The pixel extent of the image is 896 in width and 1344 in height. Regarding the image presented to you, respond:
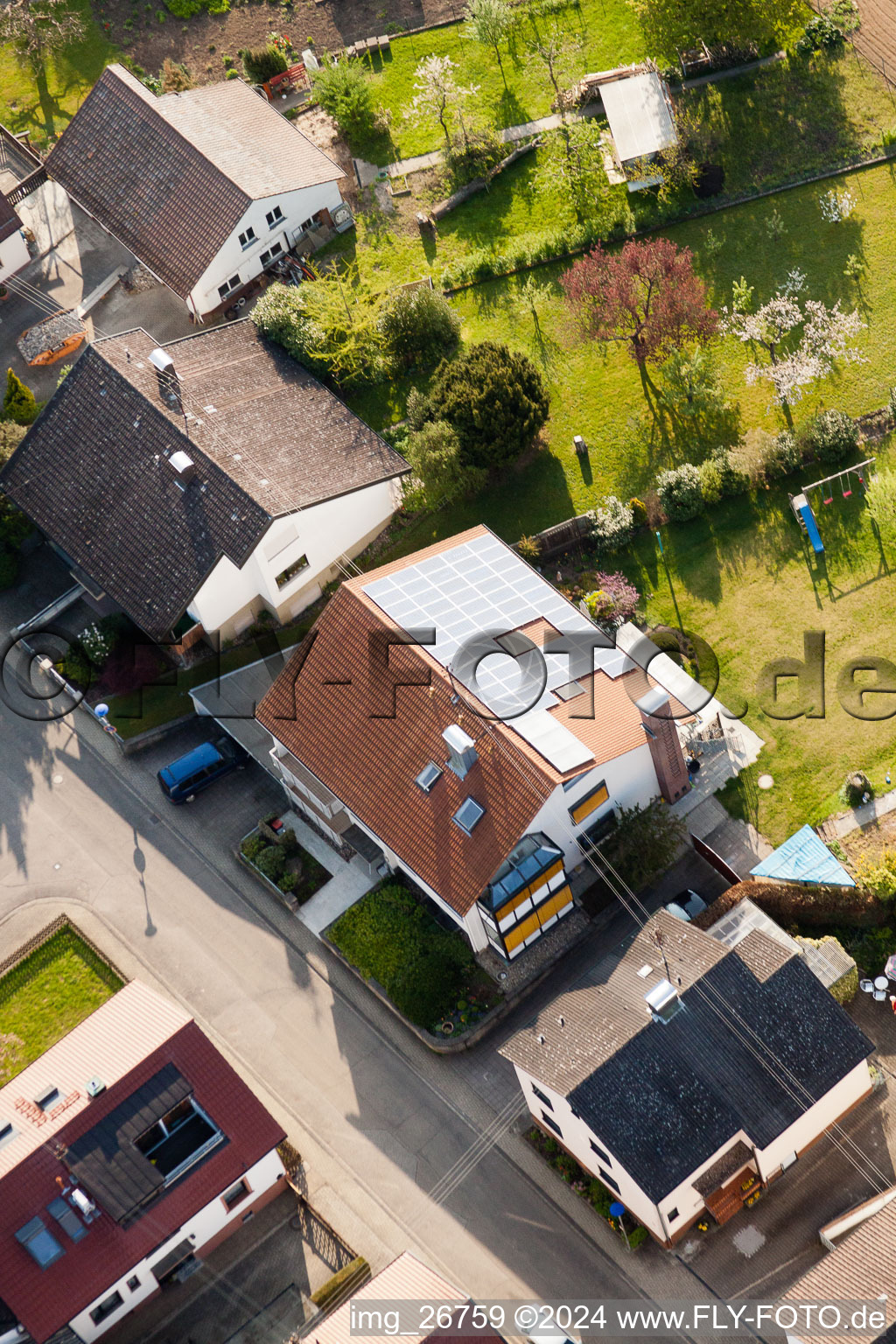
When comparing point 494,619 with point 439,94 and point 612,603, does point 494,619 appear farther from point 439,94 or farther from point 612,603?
point 439,94

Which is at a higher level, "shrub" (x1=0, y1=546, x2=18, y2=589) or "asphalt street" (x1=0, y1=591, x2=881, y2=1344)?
"shrub" (x1=0, y1=546, x2=18, y2=589)

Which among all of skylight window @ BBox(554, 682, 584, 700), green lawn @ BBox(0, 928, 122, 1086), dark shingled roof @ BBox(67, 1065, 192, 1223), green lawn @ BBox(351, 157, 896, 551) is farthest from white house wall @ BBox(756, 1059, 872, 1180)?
green lawn @ BBox(351, 157, 896, 551)

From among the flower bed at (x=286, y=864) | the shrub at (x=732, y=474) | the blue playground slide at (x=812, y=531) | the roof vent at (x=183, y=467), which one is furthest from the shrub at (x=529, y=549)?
the flower bed at (x=286, y=864)

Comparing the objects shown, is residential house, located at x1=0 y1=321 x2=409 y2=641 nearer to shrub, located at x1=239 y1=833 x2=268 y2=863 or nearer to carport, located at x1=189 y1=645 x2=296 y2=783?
carport, located at x1=189 y1=645 x2=296 y2=783

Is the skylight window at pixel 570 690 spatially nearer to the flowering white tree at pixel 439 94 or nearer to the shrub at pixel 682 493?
the shrub at pixel 682 493

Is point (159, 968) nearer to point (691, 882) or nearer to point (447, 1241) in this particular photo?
point (447, 1241)

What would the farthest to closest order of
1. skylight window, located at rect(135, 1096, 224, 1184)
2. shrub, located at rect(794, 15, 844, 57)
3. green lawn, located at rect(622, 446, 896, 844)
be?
1. shrub, located at rect(794, 15, 844, 57)
2. green lawn, located at rect(622, 446, 896, 844)
3. skylight window, located at rect(135, 1096, 224, 1184)
